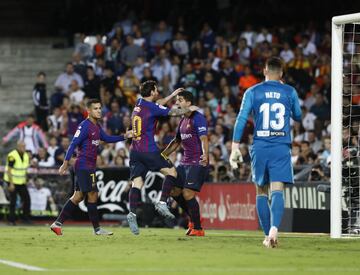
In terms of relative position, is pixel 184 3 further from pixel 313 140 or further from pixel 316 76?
pixel 313 140

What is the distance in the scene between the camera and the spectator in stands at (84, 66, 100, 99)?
1160 inches

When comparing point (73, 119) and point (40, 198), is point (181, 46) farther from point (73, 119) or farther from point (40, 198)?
point (40, 198)

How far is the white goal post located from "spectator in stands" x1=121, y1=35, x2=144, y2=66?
14672 millimetres

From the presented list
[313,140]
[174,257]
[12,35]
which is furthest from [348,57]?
[174,257]

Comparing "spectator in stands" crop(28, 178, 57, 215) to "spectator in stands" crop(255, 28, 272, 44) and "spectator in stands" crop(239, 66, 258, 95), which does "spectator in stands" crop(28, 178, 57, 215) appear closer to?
"spectator in stands" crop(239, 66, 258, 95)

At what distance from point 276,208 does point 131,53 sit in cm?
1795

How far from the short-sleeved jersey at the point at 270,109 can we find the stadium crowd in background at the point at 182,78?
35.1ft

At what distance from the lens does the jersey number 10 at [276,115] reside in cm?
1316

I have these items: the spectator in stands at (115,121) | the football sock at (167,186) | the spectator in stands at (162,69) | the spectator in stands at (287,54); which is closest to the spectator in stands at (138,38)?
the spectator in stands at (162,69)

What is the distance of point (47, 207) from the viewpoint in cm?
2666

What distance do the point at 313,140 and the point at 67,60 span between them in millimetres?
11263

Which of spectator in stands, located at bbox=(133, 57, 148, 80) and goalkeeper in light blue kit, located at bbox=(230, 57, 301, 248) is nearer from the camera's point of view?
goalkeeper in light blue kit, located at bbox=(230, 57, 301, 248)

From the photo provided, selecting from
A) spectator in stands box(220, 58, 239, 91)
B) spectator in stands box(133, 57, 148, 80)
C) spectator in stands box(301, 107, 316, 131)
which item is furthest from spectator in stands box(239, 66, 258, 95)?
spectator in stands box(133, 57, 148, 80)

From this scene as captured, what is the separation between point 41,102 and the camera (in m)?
29.7
